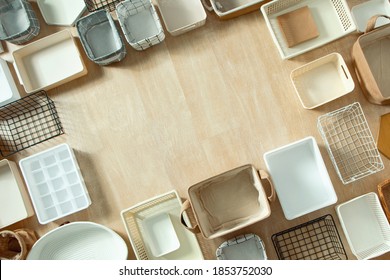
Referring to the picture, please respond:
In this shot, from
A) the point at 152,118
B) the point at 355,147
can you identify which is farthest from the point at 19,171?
the point at 355,147

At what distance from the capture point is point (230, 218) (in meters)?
1.86

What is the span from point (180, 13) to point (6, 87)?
891mm

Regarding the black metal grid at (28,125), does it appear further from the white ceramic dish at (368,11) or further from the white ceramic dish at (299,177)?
the white ceramic dish at (368,11)

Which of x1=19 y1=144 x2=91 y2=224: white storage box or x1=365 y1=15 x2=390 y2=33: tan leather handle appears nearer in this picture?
x1=365 y1=15 x2=390 y2=33: tan leather handle

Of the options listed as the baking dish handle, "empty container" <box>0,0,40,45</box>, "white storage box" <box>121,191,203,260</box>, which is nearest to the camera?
the baking dish handle

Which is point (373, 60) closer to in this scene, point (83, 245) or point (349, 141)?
point (349, 141)

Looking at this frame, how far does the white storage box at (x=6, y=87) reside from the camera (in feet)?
6.35

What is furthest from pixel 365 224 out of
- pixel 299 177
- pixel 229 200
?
pixel 229 200

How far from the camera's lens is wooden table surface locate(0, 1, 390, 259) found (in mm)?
1921

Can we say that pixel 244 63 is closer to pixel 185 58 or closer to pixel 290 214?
pixel 185 58

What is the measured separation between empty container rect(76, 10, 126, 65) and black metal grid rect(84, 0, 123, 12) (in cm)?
5

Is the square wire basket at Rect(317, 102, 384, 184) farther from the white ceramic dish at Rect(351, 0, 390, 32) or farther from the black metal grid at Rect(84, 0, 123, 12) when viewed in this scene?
the black metal grid at Rect(84, 0, 123, 12)

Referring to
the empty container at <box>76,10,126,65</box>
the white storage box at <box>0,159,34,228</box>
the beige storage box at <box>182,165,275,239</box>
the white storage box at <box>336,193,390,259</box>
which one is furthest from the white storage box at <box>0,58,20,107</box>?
the white storage box at <box>336,193,390,259</box>

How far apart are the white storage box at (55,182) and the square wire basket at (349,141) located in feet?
3.73
